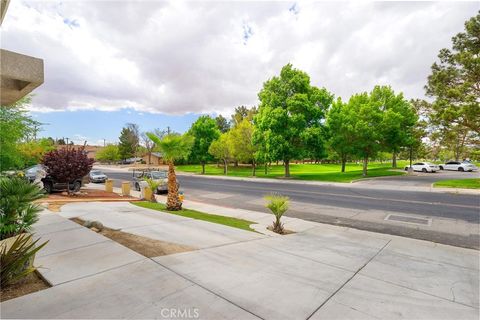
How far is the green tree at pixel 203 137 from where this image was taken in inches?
1738

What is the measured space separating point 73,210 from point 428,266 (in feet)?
39.1

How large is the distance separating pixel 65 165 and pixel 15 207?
12.6 m

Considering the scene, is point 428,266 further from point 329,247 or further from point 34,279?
point 34,279

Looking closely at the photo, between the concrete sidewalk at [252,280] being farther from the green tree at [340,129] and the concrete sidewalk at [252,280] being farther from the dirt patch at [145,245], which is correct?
the green tree at [340,129]

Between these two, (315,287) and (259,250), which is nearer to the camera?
(315,287)

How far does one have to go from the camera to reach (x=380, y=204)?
14.2 m

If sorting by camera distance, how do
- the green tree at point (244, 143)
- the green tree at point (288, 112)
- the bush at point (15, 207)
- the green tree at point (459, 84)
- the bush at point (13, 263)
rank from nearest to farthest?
Result: the bush at point (13, 263) < the bush at point (15, 207) < the green tree at point (459, 84) < the green tree at point (288, 112) < the green tree at point (244, 143)

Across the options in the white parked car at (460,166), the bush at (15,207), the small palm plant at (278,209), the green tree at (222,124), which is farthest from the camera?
the green tree at (222,124)

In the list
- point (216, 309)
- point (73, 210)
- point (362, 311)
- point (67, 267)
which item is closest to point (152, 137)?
point (73, 210)

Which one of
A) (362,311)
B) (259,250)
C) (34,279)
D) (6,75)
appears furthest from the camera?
(259,250)

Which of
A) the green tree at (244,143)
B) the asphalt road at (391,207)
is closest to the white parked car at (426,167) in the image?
the asphalt road at (391,207)

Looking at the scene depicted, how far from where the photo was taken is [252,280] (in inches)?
167

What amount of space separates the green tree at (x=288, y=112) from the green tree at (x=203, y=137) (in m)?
14.1

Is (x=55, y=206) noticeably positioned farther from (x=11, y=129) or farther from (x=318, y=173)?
(x=318, y=173)
